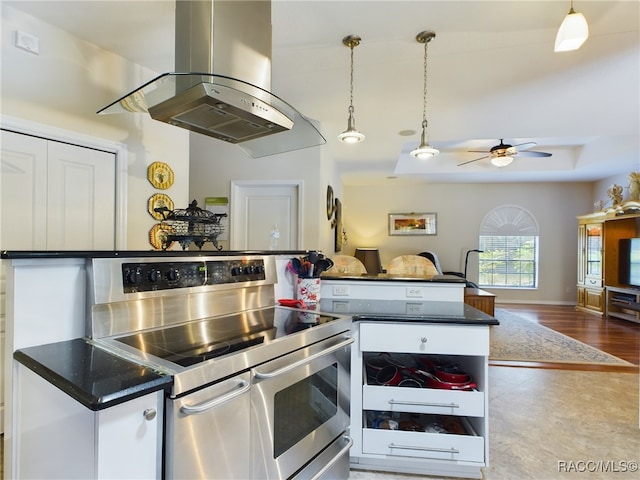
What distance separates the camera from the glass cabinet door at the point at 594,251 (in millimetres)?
5957

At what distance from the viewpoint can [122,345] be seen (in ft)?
3.54

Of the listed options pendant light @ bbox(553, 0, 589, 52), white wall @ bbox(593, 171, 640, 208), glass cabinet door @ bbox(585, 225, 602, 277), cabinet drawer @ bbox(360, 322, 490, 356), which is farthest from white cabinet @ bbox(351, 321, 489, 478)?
white wall @ bbox(593, 171, 640, 208)

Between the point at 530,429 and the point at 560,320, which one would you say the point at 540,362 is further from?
the point at 560,320

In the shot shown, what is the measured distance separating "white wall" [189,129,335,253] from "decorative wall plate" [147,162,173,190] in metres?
1.15

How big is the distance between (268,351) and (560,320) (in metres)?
6.07

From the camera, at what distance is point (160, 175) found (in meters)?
2.92

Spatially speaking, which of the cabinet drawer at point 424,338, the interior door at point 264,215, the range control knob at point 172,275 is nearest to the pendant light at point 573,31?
the cabinet drawer at point 424,338

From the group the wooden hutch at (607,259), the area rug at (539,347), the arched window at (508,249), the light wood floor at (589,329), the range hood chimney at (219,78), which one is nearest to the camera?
the range hood chimney at (219,78)

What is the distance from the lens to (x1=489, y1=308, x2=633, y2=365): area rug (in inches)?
139

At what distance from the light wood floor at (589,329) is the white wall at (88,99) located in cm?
365

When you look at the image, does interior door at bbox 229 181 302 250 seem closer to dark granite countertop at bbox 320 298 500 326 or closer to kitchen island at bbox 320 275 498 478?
dark granite countertop at bbox 320 298 500 326

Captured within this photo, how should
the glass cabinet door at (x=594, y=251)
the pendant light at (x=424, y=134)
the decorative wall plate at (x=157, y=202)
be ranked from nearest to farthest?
the pendant light at (x=424, y=134)
the decorative wall plate at (x=157, y=202)
the glass cabinet door at (x=594, y=251)

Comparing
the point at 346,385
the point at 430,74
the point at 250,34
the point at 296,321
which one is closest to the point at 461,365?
the point at 346,385

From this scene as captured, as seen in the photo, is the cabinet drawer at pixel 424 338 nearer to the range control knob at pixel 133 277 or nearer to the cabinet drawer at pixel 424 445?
the cabinet drawer at pixel 424 445
